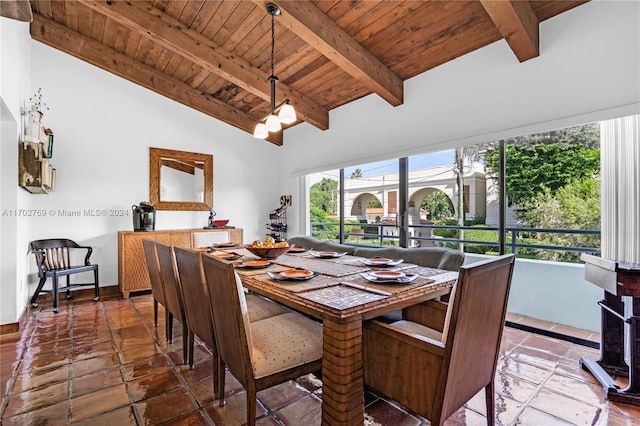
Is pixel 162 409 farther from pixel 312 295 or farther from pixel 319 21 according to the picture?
pixel 319 21

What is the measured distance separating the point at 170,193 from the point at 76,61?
206 centimetres

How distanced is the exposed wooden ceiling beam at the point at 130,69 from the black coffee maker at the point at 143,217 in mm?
1703

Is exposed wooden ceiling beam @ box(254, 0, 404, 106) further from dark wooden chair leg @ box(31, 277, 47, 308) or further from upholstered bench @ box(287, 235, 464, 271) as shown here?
dark wooden chair leg @ box(31, 277, 47, 308)

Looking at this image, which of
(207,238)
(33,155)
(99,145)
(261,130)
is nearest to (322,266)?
(261,130)

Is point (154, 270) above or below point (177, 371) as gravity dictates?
above

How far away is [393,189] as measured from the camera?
14.5ft

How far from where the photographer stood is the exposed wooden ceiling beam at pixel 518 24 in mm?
2211

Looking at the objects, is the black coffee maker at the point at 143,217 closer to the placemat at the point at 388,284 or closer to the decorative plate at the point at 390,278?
the placemat at the point at 388,284

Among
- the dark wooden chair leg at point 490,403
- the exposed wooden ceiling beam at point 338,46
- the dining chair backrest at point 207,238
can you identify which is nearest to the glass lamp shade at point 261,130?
the exposed wooden ceiling beam at point 338,46

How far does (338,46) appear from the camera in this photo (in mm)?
2914

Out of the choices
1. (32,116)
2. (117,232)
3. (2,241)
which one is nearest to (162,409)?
(2,241)

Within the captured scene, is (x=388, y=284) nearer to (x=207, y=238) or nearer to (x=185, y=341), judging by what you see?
(x=185, y=341)

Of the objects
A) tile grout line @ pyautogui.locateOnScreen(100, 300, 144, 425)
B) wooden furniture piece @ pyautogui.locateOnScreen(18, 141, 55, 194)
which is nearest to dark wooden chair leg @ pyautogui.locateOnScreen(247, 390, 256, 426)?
tile grout line @ pyautogui.locateOnScreen(100, 300, 144, 425)

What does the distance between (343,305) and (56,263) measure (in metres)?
4.02
